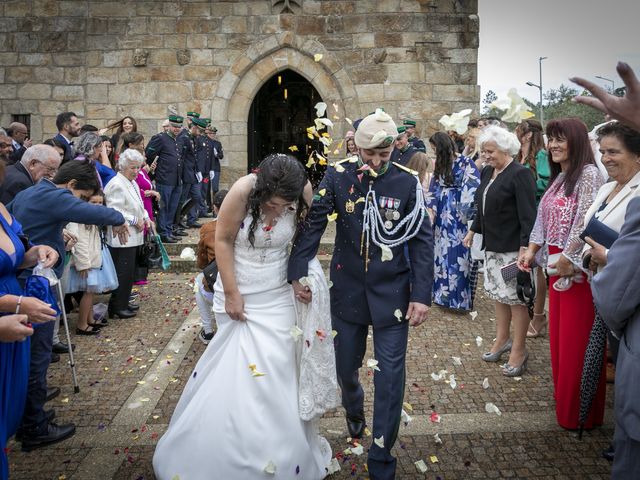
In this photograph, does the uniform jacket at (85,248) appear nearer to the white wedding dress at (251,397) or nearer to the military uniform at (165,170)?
the white wedding dress at (251,397)

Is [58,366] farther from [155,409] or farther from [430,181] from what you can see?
[430,181]

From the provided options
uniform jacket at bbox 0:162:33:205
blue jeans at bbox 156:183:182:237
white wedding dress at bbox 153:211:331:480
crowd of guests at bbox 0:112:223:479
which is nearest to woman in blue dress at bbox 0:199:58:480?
crowd of guests at bbox 0:112:223:479

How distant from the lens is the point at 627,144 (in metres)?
3.37

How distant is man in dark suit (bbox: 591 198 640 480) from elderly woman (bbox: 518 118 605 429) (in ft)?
4.59

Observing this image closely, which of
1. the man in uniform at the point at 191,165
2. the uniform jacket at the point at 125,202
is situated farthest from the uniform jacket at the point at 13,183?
the man in uniform at the point at 191,165

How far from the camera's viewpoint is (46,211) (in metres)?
4.44

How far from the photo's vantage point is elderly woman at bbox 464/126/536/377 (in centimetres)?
486

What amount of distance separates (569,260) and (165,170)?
7505 mm

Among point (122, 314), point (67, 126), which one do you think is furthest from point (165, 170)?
point (122, 314)

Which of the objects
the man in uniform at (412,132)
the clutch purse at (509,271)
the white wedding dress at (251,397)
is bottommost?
the white wedding dress at (251,397)

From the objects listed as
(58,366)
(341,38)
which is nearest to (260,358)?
(58,366)

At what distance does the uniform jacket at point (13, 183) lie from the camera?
555 centimetres

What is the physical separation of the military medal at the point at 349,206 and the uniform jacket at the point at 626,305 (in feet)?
4.86

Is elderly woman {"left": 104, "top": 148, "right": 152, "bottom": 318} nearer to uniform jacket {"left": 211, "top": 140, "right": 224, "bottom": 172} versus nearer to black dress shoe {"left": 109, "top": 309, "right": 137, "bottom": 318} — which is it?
black dress shoe {"left": 109, "top": 309, "right": 137, "bottom": 318}
